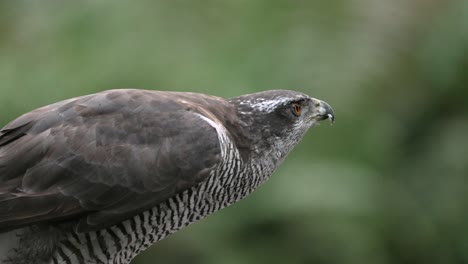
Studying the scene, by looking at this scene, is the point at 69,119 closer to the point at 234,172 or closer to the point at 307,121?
the point at 234,172

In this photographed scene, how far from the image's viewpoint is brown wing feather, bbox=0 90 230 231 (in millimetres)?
4188

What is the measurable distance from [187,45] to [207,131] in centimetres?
440

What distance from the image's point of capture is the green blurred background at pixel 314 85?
7.30m

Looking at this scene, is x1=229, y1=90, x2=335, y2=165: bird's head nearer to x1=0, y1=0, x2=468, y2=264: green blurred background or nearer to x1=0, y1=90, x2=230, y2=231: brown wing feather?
x1=0, y1=90, x2=230, y2=231: brown wing feather

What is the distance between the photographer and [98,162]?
427 centimetres

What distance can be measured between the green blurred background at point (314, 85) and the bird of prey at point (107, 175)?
9.01ft

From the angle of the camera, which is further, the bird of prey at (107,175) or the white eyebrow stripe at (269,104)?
the white eyebrow stripe at (269,104)

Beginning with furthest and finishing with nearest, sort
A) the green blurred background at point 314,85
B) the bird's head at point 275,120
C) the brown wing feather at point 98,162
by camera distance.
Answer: the green blurred background at point 314,85
the bird's head at point 275,120
the brown wing feather at point 98,162

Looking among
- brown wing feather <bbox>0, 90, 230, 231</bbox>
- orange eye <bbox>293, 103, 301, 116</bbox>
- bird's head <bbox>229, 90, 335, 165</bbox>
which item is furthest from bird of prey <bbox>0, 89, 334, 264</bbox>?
orange eye <bbox>293, 103, 301, 116</bbox>

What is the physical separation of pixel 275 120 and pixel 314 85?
3614 mm

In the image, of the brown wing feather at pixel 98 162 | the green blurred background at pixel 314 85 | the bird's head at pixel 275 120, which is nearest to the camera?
the brown wing feather at pixel 98 162

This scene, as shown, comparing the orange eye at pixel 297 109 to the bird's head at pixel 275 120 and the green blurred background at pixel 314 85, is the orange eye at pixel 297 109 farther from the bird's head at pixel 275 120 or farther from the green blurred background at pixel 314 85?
the green blurred background at pixel 314 85

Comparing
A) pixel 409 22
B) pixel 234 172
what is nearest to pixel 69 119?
pixel 234 172

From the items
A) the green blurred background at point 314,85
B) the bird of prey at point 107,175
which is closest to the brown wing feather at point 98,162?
the bird of prey at point 107,175
